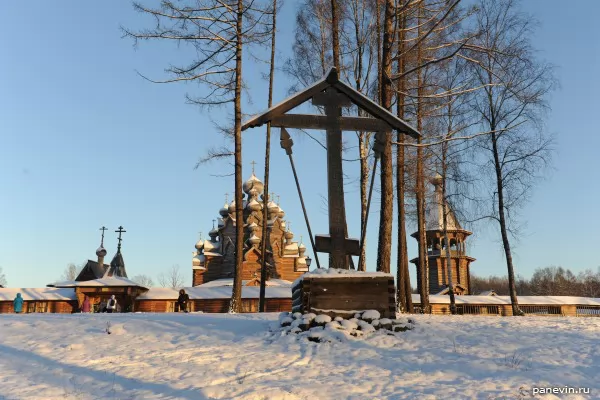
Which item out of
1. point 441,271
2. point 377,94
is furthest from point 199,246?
point 377,94

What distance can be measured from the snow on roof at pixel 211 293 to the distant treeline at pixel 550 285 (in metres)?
52.8

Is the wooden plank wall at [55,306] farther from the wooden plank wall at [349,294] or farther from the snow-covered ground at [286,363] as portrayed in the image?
the wooden plank wall at [349,294]

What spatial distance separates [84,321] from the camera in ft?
34.7

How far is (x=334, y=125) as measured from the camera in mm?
10141

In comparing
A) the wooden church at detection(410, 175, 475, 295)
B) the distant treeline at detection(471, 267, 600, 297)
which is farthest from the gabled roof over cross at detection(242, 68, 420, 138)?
the distant treeline at detection(471, 267, 600, 297)

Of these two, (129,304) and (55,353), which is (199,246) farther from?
(55,353)

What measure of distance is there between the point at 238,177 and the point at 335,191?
6394 millimetres

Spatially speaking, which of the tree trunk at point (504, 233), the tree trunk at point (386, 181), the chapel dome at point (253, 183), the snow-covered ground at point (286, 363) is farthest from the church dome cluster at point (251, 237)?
the snow-covered ground at point (286, 363)

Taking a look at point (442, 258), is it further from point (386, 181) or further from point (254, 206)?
point (386, 181)

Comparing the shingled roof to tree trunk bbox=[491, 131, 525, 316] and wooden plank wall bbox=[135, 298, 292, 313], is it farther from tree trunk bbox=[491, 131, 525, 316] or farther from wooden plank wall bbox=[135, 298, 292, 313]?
tree trunk bbox=[491, 131, 525, 316]

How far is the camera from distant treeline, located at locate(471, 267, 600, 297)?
79144 mm

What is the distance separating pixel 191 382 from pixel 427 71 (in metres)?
17.5

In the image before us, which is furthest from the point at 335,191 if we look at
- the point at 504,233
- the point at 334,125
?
the point at 504,233

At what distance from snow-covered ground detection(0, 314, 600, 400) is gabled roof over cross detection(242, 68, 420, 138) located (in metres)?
3.95
